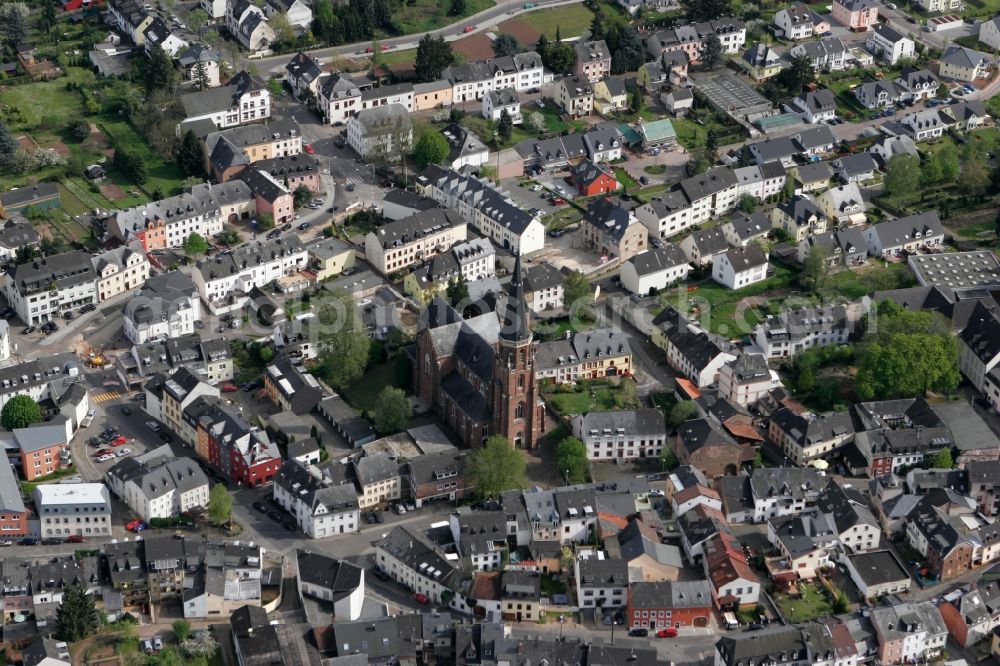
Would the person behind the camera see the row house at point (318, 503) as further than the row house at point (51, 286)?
No

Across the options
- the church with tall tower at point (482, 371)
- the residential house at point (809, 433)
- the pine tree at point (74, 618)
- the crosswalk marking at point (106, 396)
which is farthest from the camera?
the crosswalk marking at point (106, 396)

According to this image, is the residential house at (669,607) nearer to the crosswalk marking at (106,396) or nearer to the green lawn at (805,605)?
the green lawn at (805,605)

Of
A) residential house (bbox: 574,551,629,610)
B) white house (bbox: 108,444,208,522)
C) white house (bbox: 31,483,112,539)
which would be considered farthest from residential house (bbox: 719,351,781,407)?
white house (bbox: 31,483,112,539)

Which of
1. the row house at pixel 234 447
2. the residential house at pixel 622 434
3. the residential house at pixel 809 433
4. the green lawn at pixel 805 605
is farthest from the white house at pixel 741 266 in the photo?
the row house at pixel 234 447

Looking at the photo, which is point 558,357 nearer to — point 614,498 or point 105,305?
point 614,498

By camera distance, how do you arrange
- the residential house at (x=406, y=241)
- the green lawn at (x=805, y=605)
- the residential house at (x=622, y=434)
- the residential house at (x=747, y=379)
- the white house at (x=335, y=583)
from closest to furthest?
the white house at (x=335, y=583) < the green lawn at (x=805, y=605) < the residential house at (x=622, y=434) < the residential house at (x=747, y=379) < the residential house at (x=406, y=241)

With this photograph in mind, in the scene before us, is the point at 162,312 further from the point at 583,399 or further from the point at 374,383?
the point at 583,399

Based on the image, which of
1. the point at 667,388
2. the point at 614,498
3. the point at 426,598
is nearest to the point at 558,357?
the point at 667,388
